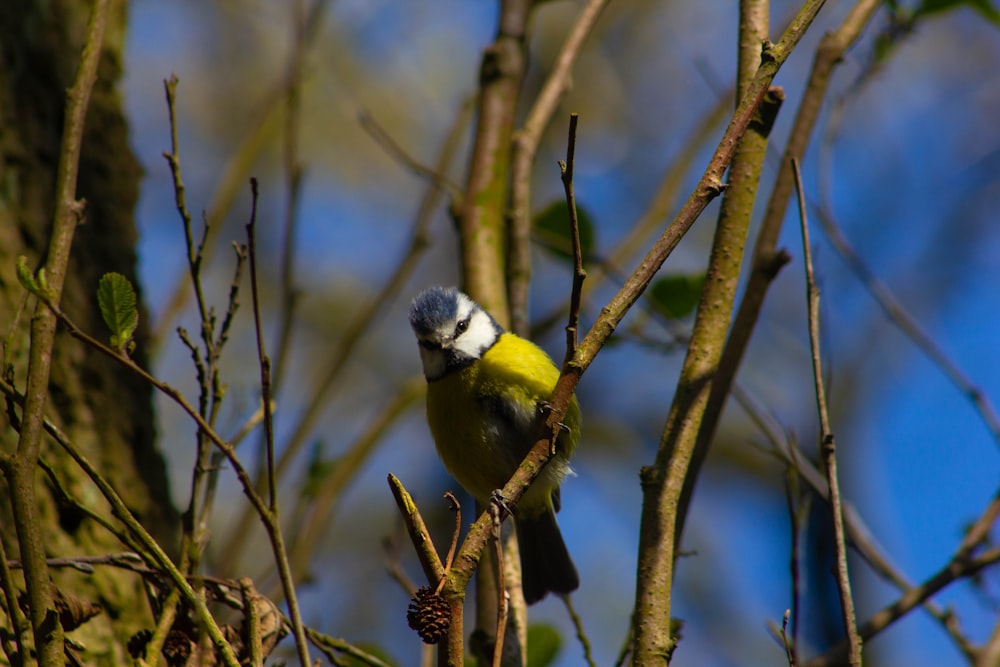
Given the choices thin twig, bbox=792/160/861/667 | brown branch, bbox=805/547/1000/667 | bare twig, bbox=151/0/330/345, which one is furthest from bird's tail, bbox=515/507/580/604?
thin twig, bbox=792/160/861/667

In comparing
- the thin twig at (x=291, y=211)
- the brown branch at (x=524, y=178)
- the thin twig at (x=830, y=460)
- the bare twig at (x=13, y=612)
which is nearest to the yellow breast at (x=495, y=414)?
the brown branch at (x=524, y=178)

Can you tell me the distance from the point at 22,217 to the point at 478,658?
1470 millimetres

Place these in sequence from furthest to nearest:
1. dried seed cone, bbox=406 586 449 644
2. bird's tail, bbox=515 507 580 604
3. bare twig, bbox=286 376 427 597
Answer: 1. bird's tail, bbox=515 507 580 604
2. bare twig, bbox=286 376 427 597
3. dried seed cone, bbox=406 586 449 644

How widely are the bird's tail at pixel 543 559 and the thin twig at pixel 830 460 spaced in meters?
1.51

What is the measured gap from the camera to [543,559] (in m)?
3.15

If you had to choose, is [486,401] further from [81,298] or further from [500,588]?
[500,588]

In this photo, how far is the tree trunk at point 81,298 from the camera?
1965mm

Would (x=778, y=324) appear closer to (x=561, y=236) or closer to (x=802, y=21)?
(x=561, y=236)

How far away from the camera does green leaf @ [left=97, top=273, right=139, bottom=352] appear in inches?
56.8

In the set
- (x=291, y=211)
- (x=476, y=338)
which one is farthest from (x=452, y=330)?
(x=291, y=211)

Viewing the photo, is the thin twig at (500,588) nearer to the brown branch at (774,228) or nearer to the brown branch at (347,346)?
the brown branch at (774,228)

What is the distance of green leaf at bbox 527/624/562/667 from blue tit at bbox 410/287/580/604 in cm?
61

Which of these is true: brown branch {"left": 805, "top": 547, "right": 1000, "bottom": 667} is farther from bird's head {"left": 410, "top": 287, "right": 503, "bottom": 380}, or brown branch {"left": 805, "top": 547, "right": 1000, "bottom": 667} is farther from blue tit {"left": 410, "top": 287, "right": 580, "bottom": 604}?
bird's head {"left": 410, "top": 287, "right": 503, "bottom": 380}

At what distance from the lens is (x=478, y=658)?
2154 mm
